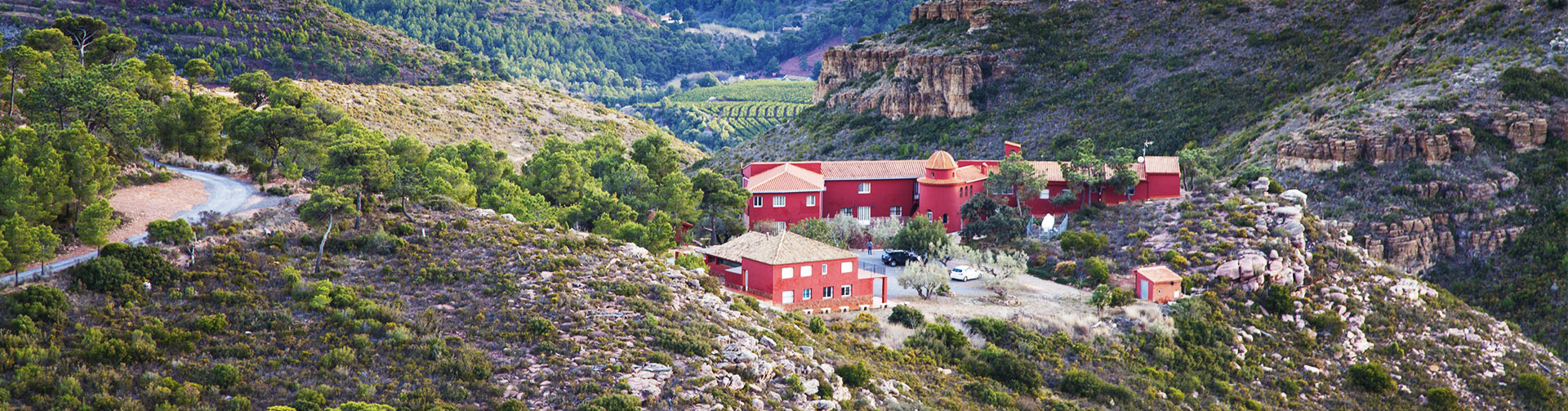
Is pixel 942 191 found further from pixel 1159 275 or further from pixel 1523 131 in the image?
pixel 1523 131

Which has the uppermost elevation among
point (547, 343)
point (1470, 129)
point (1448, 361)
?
point (1470, 129)

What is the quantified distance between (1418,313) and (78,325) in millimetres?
50513

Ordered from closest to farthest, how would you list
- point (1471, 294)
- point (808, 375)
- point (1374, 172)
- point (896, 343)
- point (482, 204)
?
1. point (808, 375)
2. point (896, 343)
3. point (482, 204)
4. point (1471, 294)
5. point (1374, 172)

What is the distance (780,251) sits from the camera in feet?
153

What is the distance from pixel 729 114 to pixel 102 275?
152202 mm

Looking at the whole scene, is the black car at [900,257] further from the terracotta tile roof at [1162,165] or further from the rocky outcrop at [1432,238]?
the rocky outcrop at [1432,238]

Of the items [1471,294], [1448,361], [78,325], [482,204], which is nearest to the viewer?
[78,325]

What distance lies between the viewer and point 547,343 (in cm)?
3288

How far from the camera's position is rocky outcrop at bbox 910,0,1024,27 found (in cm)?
10681

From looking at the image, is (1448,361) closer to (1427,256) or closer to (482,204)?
(1427,256)

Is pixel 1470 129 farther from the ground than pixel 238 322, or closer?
farther from the ground

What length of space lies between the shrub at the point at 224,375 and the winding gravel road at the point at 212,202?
648 cm

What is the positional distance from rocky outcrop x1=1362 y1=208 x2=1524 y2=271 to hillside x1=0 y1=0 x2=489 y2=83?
86143mm

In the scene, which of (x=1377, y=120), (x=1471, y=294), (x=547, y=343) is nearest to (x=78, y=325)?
(x=547, y=343)
